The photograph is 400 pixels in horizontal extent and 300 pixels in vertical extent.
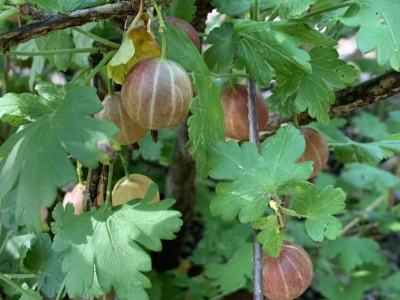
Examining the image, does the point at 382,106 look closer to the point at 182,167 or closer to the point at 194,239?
the point at 194,239

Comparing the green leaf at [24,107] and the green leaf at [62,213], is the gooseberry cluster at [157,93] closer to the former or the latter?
the green leaf at [24,107]

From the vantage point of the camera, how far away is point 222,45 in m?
0.91

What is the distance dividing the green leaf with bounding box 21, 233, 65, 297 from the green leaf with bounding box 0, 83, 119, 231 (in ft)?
1.26

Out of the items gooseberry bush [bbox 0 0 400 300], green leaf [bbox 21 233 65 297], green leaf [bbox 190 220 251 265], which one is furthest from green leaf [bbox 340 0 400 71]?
green leaf [bbox 190 220 251 265]

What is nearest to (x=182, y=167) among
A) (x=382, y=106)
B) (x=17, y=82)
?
(x=17, y=82)

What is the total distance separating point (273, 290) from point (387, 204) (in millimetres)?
1520

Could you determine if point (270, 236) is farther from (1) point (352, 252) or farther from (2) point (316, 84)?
(1) point (352, 252)

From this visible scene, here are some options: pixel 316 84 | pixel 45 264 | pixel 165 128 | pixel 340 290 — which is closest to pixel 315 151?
pixel 316 84

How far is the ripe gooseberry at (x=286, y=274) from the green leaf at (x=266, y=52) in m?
0.32

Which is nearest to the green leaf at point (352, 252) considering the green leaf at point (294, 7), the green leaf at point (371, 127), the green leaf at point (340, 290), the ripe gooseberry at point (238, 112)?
the green leaf at point (340, 290)

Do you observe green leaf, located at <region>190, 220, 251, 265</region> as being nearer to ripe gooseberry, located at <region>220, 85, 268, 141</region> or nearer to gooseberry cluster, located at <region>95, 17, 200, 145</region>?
ripe gooseberry, located at <region>220, 85, 268, 141</region>

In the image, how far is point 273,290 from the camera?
2.55 ft

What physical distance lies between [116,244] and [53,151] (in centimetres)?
22

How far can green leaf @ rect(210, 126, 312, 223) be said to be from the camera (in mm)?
767
